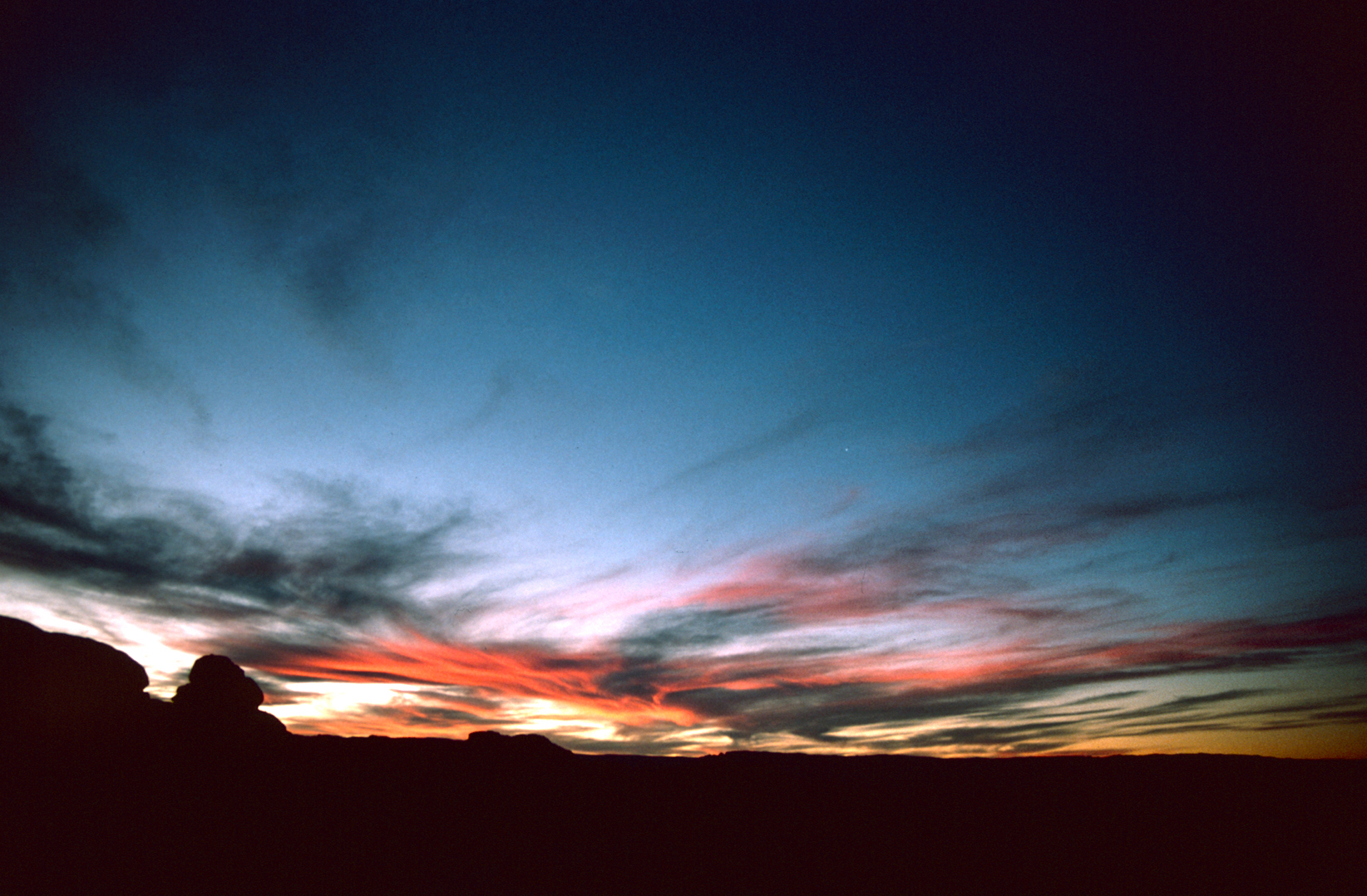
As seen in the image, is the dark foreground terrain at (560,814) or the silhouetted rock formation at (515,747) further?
the silhouetted rock formation at (515,747)

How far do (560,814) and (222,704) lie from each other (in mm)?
31347

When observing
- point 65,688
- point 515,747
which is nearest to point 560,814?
point 515,747

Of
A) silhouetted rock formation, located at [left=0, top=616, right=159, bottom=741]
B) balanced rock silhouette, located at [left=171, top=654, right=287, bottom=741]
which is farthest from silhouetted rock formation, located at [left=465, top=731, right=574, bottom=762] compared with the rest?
silhouetted rock formation, located at [left=0, top=616, right=159, bottom=741]

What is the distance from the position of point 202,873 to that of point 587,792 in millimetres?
19697

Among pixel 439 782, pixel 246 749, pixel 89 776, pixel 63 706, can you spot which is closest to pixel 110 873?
pixel 89 776

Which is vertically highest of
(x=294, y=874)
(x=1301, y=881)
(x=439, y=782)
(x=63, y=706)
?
(x=63, y=706)

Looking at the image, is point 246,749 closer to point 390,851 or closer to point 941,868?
point 390,851

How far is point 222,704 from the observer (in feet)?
157

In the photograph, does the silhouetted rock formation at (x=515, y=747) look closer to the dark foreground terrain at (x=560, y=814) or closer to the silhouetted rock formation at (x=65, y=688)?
the dark foreground terrain at (x=560, y=814)

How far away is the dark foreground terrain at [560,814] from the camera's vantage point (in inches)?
1102

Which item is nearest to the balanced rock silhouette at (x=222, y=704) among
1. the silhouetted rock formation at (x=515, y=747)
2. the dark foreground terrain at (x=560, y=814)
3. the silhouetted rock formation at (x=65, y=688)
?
the dark foreground terrain at (x=560, y=814)

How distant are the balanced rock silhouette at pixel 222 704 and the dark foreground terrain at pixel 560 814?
0.53 feet

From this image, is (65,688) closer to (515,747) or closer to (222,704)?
(222,704)

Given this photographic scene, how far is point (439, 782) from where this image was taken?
3847cm
